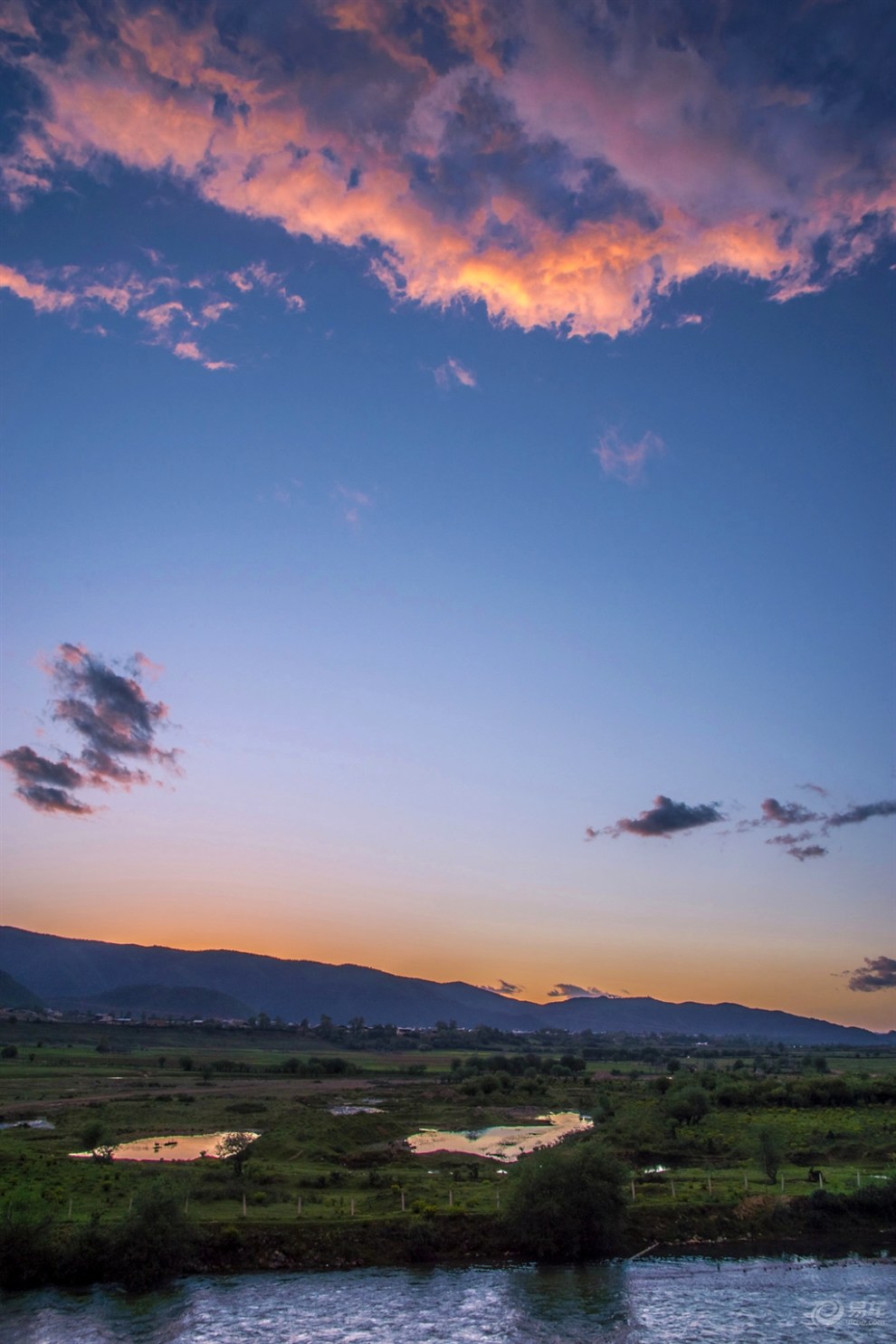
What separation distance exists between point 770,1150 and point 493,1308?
2756 cm

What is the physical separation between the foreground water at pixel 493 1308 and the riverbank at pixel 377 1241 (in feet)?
4.13

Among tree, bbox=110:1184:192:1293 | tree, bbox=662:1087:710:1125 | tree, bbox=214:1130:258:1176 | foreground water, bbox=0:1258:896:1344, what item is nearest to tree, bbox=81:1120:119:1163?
tree, bbox=214:1130:258:1176

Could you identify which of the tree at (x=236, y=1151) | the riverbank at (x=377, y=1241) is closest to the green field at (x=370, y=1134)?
the tree at (x=236, y=1151)

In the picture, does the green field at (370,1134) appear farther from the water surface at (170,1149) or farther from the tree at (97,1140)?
the water surface at (170,1149)

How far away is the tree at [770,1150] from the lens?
54531mm

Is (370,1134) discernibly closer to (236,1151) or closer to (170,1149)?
(170,1149)

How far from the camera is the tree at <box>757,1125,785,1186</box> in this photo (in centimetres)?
5453

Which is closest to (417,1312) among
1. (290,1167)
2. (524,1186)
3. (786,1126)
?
(524,1186)

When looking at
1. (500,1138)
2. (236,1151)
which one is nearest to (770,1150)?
(500,1138)

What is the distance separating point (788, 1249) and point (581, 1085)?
3854 inches

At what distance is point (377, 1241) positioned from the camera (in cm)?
4156

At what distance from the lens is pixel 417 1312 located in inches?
1353

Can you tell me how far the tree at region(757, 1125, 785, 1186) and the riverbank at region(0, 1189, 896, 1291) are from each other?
6751 mm

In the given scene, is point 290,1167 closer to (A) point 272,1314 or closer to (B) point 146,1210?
(B) point 146,1210
